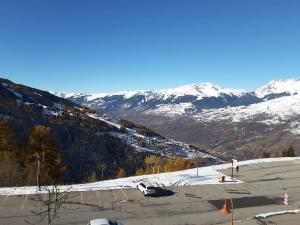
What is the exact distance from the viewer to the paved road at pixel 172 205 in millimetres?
39031

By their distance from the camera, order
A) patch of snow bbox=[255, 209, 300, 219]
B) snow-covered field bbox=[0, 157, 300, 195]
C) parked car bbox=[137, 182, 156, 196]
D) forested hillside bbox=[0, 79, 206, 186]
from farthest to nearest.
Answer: forested hillside bbox=[0, 79, 206, 186], snow-covered field bbox=[0, 157, 300, 195], parked car bbox=[137, 182, 156, 196], patch of snow bbox=[255, 209, 300, 219]

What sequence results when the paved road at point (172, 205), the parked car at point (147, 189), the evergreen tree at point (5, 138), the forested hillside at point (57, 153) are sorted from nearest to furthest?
the paved road at point (172, 205) < the parked car at point (147, 189) < the forested hillside at point (57, 153) < the evergreen tree at point (5, 138)

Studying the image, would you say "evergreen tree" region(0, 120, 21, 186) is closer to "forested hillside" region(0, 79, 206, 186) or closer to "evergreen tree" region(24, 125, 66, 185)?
"forested hillside" region(0, 79, 206, 186)

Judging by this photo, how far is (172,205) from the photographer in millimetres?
44094

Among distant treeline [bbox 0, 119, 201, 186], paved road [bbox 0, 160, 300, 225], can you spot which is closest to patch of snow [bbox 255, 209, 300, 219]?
paved road [bbox 0, 160, 300, 225]

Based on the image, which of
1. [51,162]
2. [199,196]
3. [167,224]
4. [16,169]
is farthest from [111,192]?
[51,162]

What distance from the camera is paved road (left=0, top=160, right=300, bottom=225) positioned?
128 feet

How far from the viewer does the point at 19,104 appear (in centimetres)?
19088

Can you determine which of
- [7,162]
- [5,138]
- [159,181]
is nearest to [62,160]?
[5,138]

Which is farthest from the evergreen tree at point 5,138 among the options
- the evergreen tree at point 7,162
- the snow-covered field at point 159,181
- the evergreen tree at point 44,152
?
the snow-covered field at point 159,181

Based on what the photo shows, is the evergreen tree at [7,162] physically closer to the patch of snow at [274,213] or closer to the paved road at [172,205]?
the paved road at [172,205]

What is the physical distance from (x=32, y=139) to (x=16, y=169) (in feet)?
28.9

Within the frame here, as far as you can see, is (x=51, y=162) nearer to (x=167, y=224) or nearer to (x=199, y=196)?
(x=199, y=196)

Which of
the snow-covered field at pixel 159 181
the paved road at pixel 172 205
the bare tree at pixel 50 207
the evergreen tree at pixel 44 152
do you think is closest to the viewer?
the bare tree at pixel 50 207
